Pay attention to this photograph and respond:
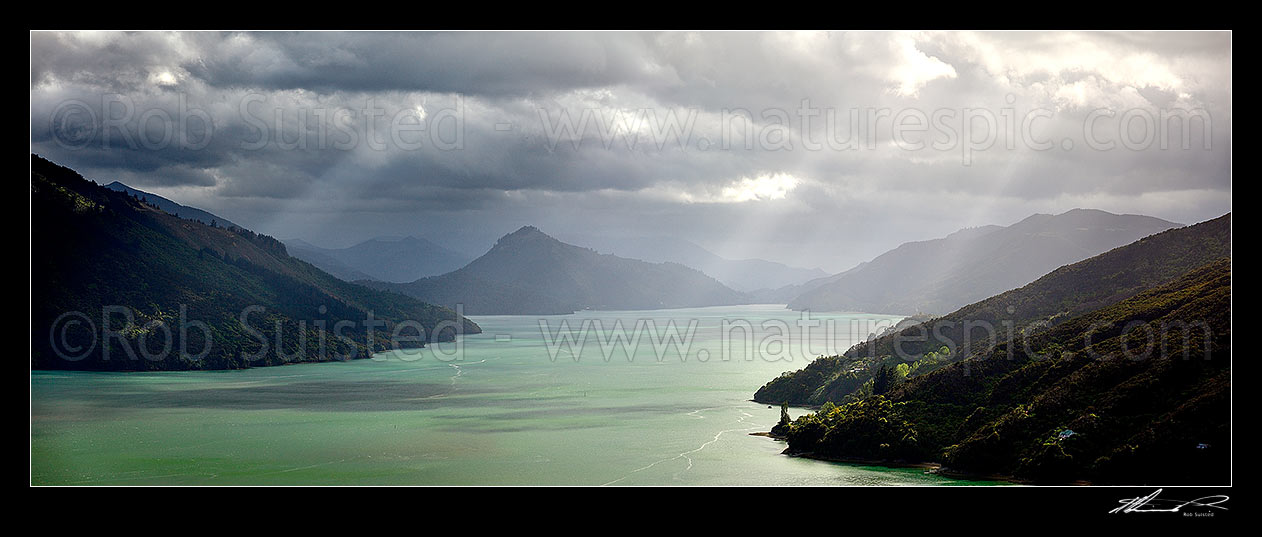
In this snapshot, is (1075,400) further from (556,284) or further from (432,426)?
(556,284)

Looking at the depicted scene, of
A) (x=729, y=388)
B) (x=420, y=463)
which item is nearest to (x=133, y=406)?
(x=420, y=463)

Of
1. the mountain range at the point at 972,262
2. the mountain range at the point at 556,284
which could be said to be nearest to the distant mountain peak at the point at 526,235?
the mountain range at the point at 556,284

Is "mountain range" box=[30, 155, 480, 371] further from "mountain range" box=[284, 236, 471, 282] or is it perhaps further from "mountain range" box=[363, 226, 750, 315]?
"mountain range" box=[284, 236, 471, 282]

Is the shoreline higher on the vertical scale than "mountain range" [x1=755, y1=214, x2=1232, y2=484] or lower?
lower

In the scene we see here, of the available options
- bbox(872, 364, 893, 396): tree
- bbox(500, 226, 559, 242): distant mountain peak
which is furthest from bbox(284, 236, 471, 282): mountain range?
bbox(872, 364, 893, 396): tree
